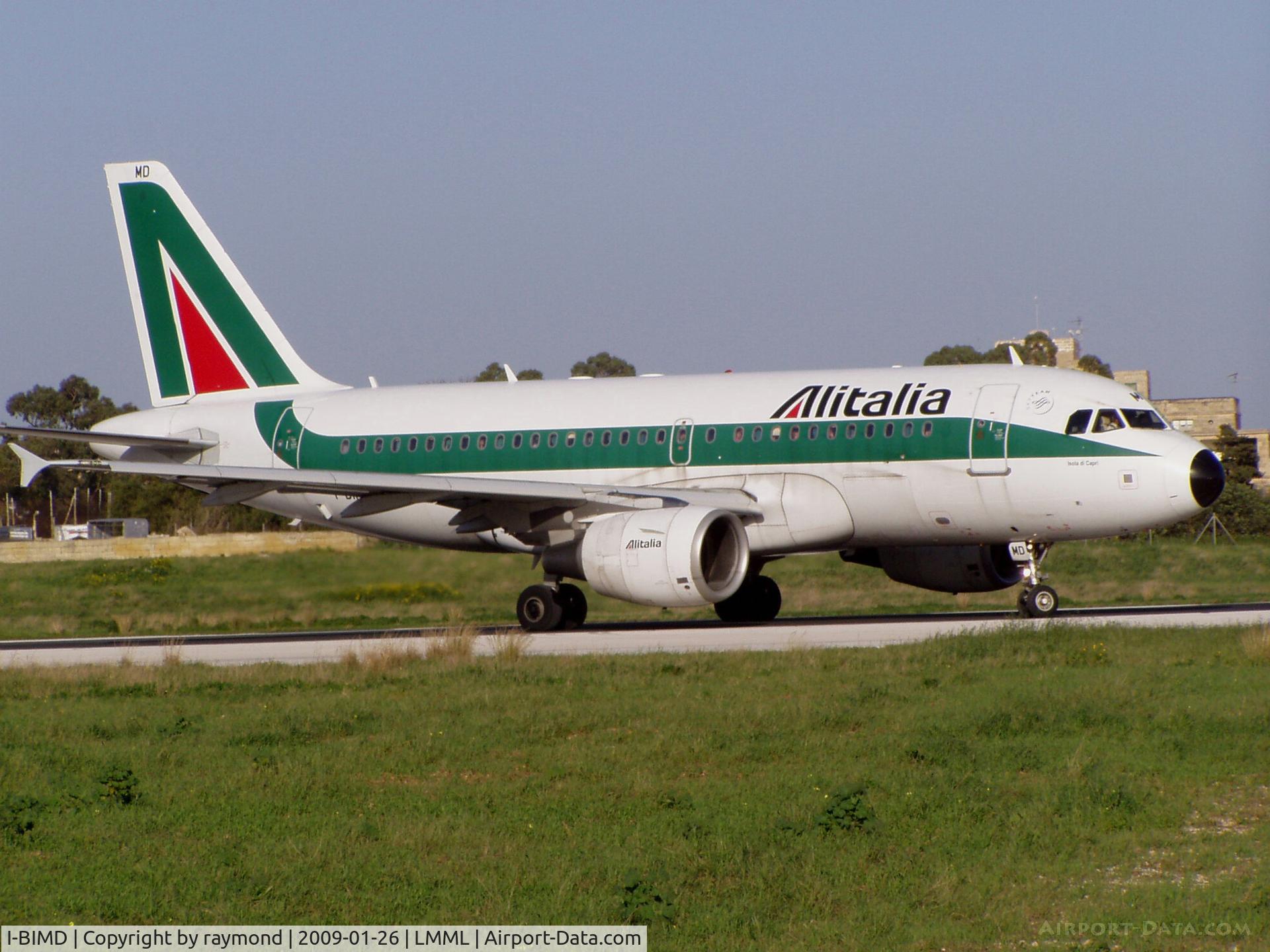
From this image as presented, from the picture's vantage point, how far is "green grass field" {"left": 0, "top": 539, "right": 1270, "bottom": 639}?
88.3 feet

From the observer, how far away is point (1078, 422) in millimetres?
21906

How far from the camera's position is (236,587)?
28.3 meters

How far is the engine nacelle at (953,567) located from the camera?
2444 cm

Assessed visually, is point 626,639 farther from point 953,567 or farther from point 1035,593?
point 1035,593

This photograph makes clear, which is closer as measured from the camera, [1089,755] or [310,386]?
[1089,755]

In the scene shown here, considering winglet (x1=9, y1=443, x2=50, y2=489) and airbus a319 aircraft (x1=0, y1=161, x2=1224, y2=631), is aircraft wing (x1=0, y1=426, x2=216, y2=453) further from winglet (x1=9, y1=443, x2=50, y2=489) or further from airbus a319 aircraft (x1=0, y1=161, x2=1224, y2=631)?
winglet (x1=9, y1=443, x2=50, y2=489)

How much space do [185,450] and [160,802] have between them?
61.9 feet

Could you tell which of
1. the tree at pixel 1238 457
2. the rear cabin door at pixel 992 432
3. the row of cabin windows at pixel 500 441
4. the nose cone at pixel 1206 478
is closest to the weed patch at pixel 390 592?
the row of cabin windows at pixel 500 441

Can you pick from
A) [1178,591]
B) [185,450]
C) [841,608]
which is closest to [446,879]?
[185,450]

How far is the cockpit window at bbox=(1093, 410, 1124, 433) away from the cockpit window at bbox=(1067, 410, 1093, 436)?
4.6 inches

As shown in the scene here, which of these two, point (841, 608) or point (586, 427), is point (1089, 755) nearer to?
point (586, 427)

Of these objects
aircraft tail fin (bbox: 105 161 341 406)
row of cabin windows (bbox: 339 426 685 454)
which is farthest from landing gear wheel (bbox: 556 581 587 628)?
aircraft tail fin (bbox: 105 161 341 406)

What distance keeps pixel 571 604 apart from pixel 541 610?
50cm

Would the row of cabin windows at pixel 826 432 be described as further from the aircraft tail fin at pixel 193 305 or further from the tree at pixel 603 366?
the tree at pixel 603 366
